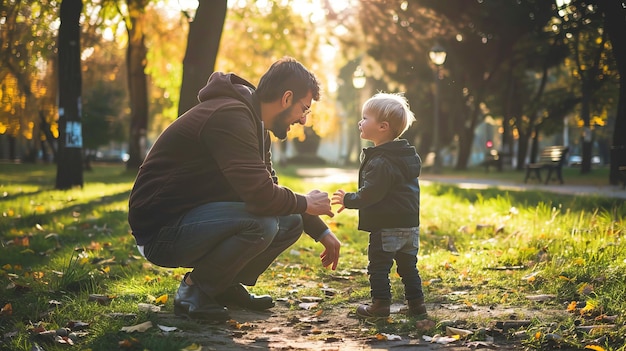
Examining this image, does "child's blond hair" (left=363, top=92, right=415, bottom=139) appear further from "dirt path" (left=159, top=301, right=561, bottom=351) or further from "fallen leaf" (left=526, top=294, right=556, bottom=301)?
"fallen leaf" (left=526, top=294, right=556, bottom=301)

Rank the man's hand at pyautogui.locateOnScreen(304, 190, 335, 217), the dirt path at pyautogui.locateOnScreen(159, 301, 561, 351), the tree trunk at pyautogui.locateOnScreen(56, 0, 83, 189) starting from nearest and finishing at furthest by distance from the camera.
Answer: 1. the dirt path at pyautogui.locateOnScreen(159, 301, 561, 351)
2. the man's hand at pyautogui.locateOnScreen(304, 190, 335, 217)
3. the tree trunk at pyautogui.locateOnScreen(56, 0, 83, 189)

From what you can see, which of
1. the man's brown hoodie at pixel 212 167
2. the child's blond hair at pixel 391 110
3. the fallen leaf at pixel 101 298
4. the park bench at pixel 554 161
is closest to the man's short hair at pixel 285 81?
the man's brown hoodie at pixel 212 167

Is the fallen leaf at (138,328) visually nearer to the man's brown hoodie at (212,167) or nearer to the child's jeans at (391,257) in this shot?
the man's brown hoodie at (212,167)

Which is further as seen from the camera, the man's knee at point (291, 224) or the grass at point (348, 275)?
the man's knee at point (291, 224)

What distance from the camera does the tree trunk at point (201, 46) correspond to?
1255 cm

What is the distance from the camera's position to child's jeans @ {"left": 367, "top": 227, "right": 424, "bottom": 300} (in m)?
5.02

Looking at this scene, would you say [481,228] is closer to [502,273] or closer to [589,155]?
[502,273]

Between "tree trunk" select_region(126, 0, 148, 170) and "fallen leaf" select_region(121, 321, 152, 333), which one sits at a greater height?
"tree trunk" select_region(126, 0, 148, 170)

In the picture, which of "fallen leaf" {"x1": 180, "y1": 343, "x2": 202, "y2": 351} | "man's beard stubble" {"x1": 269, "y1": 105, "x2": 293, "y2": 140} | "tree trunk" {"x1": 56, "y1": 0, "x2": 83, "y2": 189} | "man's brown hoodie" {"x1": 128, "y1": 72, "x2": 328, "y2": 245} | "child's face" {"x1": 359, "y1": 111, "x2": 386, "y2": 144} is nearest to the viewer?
"fallen leaf" {"x1": 180, "y1": 343, "x2": 202, "y2": 351}

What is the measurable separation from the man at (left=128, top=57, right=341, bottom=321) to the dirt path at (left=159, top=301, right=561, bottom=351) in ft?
0.87

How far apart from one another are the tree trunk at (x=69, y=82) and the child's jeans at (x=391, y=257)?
13.3 m

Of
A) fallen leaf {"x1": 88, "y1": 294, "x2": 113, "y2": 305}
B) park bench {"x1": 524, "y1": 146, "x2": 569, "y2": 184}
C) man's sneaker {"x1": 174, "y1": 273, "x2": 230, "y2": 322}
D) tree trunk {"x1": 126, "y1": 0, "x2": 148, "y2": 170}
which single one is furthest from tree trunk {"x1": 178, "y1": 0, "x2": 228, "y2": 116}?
tree trunk {"x1": 126, "y1": 0, "x2": 148, "y2": 170}

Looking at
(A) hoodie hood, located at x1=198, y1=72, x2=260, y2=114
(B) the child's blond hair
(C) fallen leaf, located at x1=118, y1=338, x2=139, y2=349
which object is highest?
(A) hoodie hood, located at x1=198, y1=72, x2=260, y2=114

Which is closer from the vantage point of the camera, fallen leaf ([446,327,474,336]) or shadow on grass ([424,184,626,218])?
fallen leaf ([446,327,474,336])
